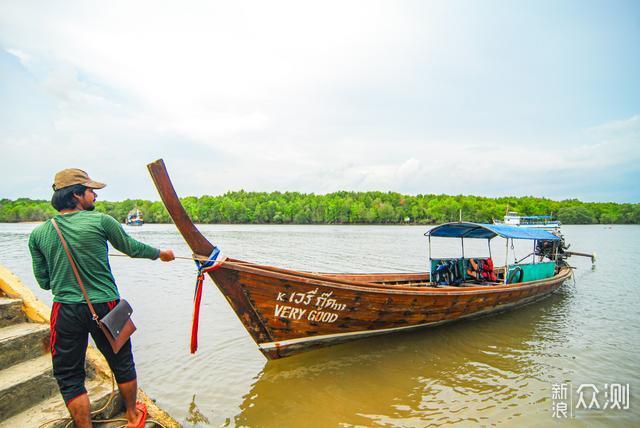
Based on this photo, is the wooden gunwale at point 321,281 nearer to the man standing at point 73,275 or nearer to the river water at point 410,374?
the river water at point 410,374

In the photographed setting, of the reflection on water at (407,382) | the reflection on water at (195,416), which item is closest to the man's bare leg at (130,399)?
the reflection on water at (195,416)

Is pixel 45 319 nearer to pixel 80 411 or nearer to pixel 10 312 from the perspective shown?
pixel 10 312

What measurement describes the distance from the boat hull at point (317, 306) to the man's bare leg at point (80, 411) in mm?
2012

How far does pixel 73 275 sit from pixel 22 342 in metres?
1.32

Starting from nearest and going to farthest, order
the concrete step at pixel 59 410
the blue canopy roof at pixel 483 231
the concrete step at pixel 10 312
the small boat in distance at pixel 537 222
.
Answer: the concrete step at pixel 59 410
the concrete step at pixel 10 312
the blue canopy roof at pixel 483 231
the small boat in distance at pixel 537 222

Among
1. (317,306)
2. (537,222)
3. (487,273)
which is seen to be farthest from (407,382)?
(537,222)

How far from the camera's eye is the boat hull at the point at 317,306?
188 inches

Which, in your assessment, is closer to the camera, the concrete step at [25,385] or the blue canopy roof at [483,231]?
the concrete step at [25,385]

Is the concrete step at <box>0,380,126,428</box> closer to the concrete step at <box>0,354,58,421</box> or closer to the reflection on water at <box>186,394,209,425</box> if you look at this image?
the concrete step at <box>0,354,58,421</box>

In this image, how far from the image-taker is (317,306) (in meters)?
5.30

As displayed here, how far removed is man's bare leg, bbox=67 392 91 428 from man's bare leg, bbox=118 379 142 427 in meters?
0.26

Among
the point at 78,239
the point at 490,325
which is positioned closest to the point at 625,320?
the point at 490,325

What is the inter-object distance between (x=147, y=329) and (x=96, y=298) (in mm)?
5901

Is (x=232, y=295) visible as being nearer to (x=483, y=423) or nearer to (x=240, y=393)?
(x=240, y=393)
